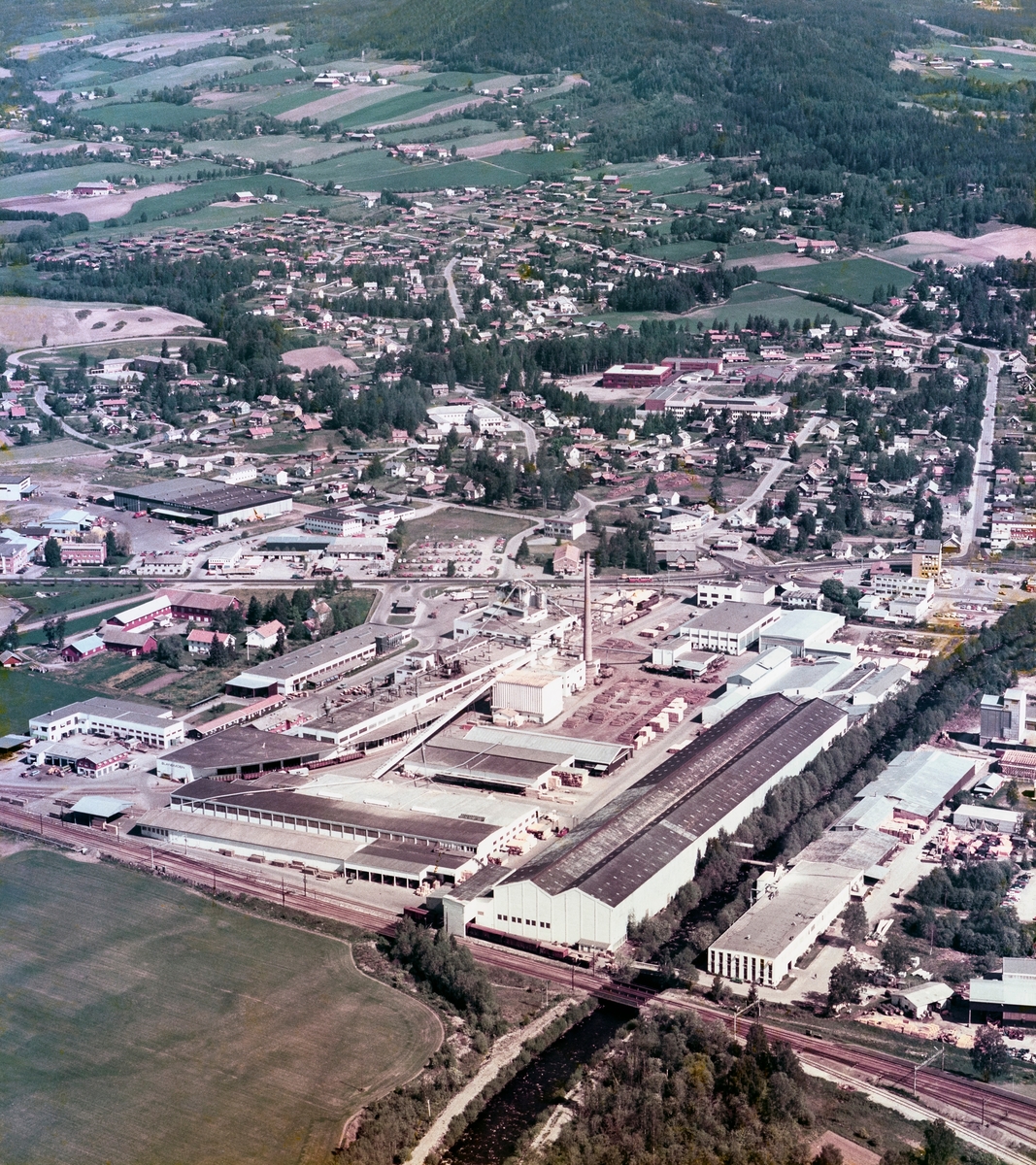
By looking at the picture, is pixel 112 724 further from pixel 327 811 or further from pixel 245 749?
pixel 327 811

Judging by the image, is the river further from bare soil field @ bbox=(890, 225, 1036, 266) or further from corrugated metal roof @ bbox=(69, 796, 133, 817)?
bare soil field @ bbox=(890, 225, 1036, 266)

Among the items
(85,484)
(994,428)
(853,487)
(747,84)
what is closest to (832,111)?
(747,84)

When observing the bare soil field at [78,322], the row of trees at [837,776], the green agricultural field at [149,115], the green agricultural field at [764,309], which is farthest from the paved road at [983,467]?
the green agricultural field at [149,115]

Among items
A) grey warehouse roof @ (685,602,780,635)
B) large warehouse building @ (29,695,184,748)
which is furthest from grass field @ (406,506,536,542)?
large warehouse building @ (29,695,184,748)

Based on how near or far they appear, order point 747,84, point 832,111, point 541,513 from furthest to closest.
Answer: point 747,84 < point 832,111 < point 541,513

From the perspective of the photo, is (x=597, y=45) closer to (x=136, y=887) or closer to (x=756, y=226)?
(x=756, y=226)

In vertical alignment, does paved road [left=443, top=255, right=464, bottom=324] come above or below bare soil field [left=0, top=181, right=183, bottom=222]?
below
